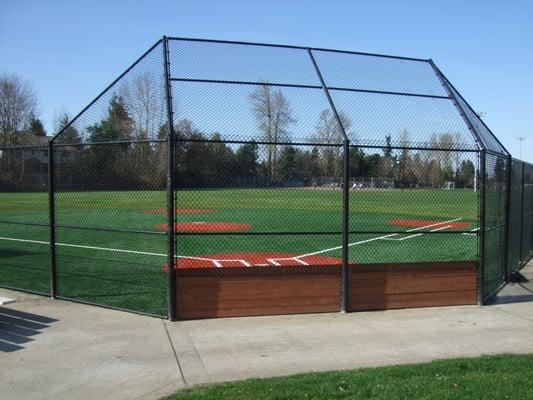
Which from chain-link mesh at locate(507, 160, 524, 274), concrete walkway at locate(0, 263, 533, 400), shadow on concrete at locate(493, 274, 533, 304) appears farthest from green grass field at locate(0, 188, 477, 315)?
shadow on concrete at locate(493, 274, 533, 304)

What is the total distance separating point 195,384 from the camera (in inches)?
195

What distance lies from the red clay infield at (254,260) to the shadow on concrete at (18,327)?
461 cm

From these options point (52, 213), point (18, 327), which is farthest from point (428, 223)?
point (18, 327)

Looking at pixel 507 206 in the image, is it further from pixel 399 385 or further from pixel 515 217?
pixel 399 385

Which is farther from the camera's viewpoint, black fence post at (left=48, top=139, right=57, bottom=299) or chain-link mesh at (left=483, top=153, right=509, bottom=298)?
chain-link mesh at (left=483, top=153, right=509, bottom=298)

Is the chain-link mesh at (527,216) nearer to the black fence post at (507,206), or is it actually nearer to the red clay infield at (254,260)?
the black fence post at (507,206)

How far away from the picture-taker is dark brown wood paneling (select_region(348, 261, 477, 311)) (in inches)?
305

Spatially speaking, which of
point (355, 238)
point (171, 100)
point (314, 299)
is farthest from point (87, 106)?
point (355, 238)

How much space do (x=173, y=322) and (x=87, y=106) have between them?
11.1ft

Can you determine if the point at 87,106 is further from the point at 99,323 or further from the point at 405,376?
the point at 405,376

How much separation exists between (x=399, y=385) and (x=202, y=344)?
7.63 ft

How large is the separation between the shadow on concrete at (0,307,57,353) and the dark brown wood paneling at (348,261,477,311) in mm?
4140

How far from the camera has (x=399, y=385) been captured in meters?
4.82

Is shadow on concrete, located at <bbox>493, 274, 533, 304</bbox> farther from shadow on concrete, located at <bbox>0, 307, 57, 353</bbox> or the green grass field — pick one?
shadow on concrete, located at <bbox>0, 307, 57, 353</bbox>
